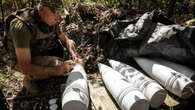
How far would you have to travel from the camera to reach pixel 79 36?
3.87 meters

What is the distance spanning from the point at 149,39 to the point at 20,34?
1435mm

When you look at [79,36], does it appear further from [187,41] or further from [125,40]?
[187,41]

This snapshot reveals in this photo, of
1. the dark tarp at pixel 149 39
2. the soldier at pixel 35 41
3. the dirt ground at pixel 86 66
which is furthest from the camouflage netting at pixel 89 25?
the soldier at pixel 35 41

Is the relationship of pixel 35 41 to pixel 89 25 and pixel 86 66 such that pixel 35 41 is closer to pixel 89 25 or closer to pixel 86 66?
pixel 86 66

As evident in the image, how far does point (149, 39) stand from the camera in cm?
284

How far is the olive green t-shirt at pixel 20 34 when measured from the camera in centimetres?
239

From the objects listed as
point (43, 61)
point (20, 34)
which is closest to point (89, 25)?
point (43, 61)

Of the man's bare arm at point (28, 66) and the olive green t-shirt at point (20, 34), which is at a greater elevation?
the olive green t-shirt at point (20, 34)

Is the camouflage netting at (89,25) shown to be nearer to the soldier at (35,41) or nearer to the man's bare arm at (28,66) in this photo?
the soldier at (35,41)

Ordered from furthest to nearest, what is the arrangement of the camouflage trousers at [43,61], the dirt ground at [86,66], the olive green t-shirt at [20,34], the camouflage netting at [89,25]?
the camouflage netting at [89,25], the camouflage trousers at [43,61], the dirt ground at [86,66], the olive green t-shirt at [20,34]

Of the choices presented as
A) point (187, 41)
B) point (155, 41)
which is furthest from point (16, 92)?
point (187, 41)

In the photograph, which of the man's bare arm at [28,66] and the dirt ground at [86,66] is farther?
the dirt ground at [86,66]

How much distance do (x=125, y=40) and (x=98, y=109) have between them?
3.39ft

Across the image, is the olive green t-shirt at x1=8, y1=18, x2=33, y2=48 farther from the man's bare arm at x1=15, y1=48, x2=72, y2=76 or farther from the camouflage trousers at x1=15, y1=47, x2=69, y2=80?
the camouflage trousers at x1=15, y1=47, x2=69, y2=80
